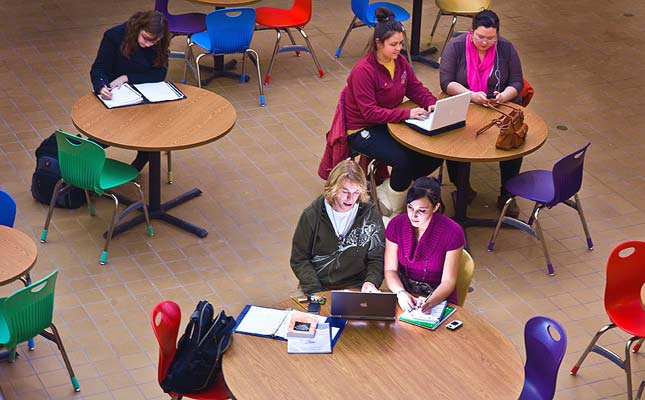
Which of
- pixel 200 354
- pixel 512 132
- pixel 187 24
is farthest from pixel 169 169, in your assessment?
pixel 200 354

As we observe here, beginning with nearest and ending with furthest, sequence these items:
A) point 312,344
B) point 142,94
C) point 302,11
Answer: point 312,344, point 142,94, point 302,11

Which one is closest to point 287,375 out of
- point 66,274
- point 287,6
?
point 66,274

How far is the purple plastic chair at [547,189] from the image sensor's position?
735 cm

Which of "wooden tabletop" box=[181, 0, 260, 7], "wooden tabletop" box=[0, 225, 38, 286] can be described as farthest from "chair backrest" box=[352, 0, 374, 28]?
"wooden tabletop" box=[0, 225, 38, 286]

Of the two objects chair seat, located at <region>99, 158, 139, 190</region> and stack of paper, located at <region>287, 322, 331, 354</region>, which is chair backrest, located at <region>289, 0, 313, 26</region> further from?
stack of paper, located at <region>287, 322, 331, 354</region>

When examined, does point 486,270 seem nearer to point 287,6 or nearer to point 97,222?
point 97,222

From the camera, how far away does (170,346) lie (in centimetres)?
543

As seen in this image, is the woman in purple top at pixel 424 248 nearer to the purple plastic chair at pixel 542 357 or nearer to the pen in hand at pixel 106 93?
the purple plastic chair at pixel 542 357

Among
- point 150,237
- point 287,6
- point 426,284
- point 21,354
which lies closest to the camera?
point 426,284

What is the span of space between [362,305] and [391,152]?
2.54m

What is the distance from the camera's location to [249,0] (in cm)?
993

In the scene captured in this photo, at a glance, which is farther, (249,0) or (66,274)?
(249,0)

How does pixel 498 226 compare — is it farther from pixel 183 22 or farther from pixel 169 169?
pixel 183 22

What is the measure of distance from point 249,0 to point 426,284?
4.75 m
